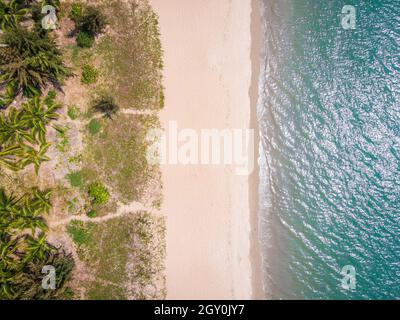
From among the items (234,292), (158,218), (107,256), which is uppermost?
(158,218)

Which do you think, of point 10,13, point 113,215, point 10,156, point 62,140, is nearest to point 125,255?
point 113,215

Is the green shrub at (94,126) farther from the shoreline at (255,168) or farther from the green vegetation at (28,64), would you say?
the shoreline at (255,168)

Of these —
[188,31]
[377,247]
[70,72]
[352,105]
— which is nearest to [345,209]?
[377,247]

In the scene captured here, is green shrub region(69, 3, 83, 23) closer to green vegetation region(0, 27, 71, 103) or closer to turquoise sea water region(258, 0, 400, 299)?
green vegetation region(0, 27, 71, 103)

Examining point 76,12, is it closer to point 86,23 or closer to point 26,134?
point 86,23

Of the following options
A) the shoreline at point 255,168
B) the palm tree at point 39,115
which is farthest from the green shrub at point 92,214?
the shoreline at point 255,168

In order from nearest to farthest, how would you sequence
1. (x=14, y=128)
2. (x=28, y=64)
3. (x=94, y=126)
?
(x=28, y=64)
(x=14, y=128)
(x=94, y=126)
